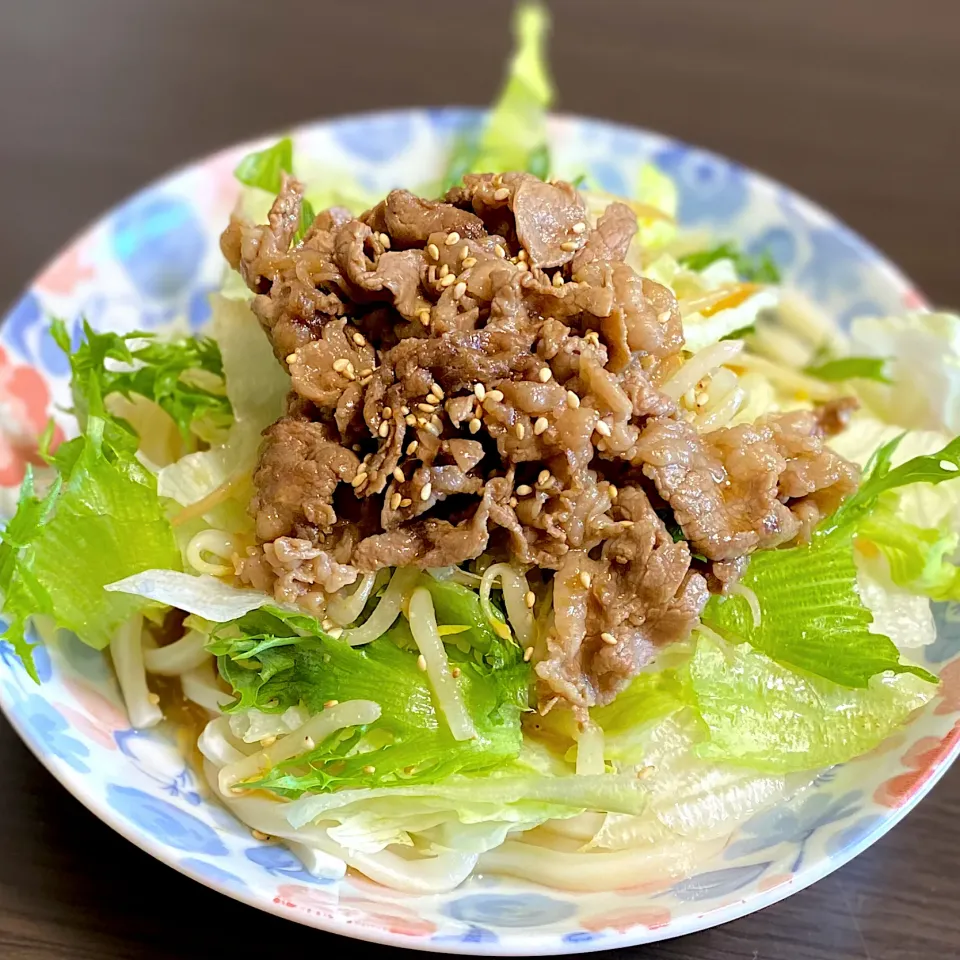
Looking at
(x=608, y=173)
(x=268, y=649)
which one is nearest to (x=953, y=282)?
(x=608, y=173)

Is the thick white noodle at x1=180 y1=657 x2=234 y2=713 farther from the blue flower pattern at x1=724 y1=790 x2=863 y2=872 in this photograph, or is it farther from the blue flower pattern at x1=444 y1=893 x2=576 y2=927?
the blue flower pattern at x1=724 y1=790 x2=863 y2=872

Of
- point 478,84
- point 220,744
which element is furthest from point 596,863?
point 478,84

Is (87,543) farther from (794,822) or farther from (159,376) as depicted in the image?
(794,822)

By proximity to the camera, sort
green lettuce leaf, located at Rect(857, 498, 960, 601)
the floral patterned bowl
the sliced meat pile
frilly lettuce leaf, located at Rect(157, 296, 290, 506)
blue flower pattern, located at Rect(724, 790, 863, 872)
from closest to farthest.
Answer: the floral patterned bowl → the sliced meat pile → blue flower pattern, located at Rect(724, 790, 863, 872) → frilly lettuce leaf, located at Rect(157, 296, 290, 506) → green lettuce leaf, located at Rect(857, 498, 960, 601)

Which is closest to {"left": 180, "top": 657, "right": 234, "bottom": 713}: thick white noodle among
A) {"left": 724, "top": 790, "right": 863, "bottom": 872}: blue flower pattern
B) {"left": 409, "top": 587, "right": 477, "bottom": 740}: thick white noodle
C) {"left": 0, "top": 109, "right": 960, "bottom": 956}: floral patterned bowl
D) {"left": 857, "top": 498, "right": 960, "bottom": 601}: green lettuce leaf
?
{"left": 0, "top": 109, "right": 960, "bottom": 956}: floral patterned bowl

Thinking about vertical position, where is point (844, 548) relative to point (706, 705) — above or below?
above

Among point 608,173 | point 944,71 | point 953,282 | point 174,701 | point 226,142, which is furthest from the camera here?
point 944,71

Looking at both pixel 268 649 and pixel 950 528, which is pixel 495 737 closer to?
pixel 268 649
